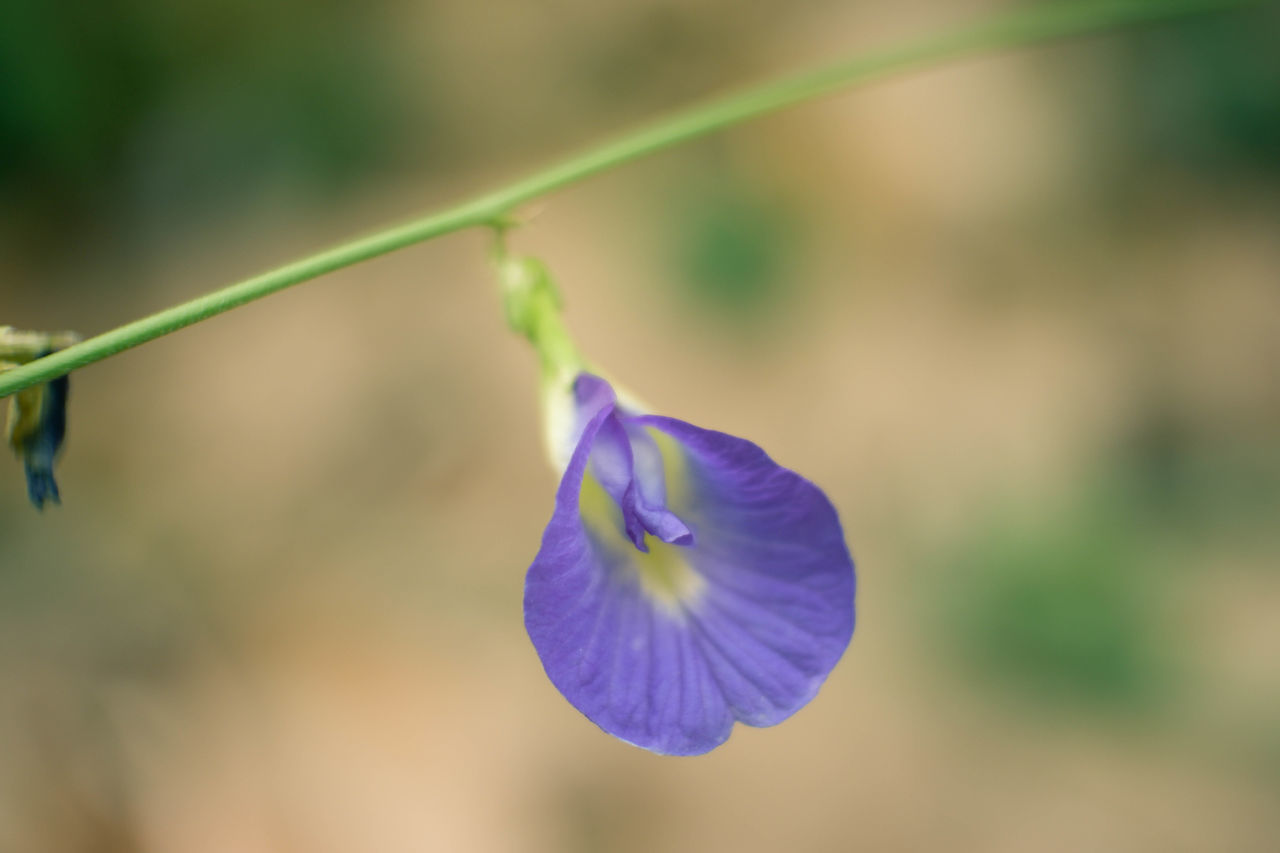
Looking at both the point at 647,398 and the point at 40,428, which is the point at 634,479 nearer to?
the point at 40,428

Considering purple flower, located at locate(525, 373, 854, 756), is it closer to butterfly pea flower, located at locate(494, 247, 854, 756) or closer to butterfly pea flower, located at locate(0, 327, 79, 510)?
butterfly pea flower, located at locate(494, 247, 854, 756)

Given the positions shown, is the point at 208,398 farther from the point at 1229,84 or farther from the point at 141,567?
the point at 1229,84

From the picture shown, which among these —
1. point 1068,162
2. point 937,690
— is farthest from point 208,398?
point 1068,162

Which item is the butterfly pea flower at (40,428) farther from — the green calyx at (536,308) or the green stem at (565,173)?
the green calyx at (536,308)

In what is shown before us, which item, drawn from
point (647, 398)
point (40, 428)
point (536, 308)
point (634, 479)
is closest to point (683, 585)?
point (634, 479)

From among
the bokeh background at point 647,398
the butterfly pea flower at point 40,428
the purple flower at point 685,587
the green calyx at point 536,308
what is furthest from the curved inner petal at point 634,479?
the bokeh background at point 647,398
